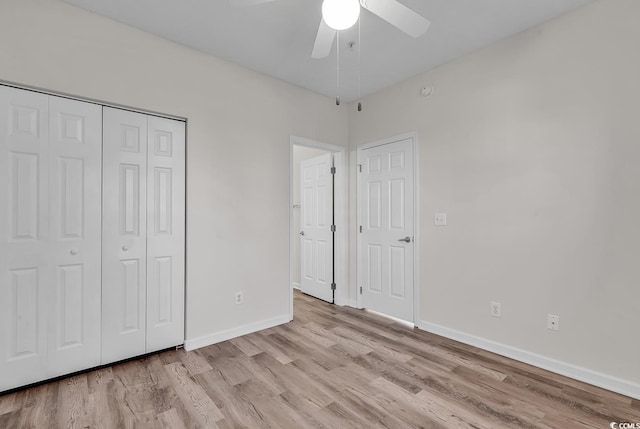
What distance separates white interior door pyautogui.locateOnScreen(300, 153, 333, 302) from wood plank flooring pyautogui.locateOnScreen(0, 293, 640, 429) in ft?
4.90

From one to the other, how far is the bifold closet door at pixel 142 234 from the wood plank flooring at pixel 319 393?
0.85ft

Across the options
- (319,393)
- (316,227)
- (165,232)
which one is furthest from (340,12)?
(316,227)

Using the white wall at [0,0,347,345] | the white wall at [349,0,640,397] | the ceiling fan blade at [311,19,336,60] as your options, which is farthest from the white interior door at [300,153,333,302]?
the ceiling fan blade at [311,19,336,60]

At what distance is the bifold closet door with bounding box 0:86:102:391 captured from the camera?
2014 mm

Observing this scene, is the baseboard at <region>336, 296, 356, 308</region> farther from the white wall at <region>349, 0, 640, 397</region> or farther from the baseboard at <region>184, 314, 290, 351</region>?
the white wall at <region>349, 0, 640, 397</region>

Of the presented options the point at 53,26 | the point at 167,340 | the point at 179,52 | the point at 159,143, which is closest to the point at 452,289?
the point at 167,340

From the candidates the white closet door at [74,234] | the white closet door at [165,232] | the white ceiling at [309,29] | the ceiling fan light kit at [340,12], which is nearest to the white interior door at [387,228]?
the white ceiling at [309,29]

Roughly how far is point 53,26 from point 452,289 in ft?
12.6

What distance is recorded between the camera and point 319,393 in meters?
2.07

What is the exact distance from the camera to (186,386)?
2143 millimetres

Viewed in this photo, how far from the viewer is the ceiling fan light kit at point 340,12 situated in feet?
4.86

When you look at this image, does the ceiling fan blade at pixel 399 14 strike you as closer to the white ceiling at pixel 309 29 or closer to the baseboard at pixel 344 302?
the white ceiling at pixel 309 29

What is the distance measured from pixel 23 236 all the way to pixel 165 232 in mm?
886

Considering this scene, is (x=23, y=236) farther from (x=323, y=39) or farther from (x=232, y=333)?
(x=323, y=39)
